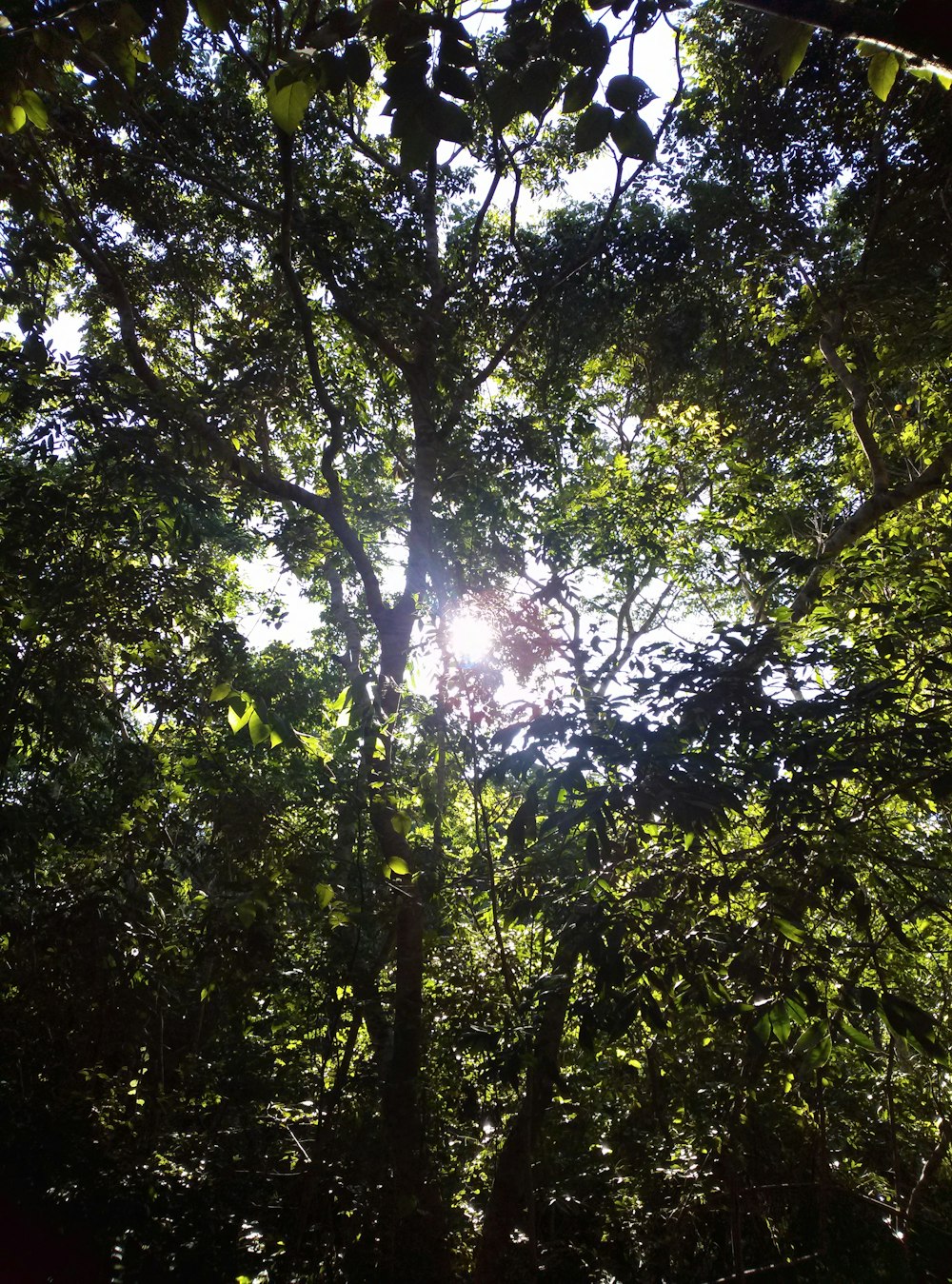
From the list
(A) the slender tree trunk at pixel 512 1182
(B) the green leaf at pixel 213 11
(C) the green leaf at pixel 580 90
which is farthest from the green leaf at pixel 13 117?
(A) the slender tree trunk at pixel 512 1182

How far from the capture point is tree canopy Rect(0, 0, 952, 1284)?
2.19 meters

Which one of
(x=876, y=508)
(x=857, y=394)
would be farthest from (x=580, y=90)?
(x=857, y=394)

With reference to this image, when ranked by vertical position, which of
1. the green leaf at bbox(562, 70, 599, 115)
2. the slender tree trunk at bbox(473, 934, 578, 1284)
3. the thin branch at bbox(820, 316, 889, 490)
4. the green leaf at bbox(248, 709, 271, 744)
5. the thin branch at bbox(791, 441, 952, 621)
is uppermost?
the thin branch at bbox(820, 316, 889, 490)

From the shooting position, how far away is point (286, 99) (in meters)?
1.15

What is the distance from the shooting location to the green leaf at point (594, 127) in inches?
52.6

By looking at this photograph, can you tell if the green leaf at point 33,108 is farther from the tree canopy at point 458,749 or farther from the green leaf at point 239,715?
the green leaf at point 239,715

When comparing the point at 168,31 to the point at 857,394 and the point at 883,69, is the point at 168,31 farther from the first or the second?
the point at 857,394

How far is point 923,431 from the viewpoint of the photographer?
212 inches

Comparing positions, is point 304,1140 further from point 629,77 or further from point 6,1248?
point 629,77

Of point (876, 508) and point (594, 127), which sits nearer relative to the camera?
point (594, 127)

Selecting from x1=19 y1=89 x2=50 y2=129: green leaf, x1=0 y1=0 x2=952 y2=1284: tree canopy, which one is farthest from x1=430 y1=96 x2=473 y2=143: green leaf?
x1=19 y1=89 x2=50 y2=129: green leaf

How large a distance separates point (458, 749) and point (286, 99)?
9.41ft

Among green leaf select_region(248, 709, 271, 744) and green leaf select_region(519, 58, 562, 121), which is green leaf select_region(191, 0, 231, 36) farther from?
green leaf select_region(248, 709, 271, 744)

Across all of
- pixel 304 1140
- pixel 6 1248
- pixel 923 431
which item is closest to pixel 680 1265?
pixel 304 1140
